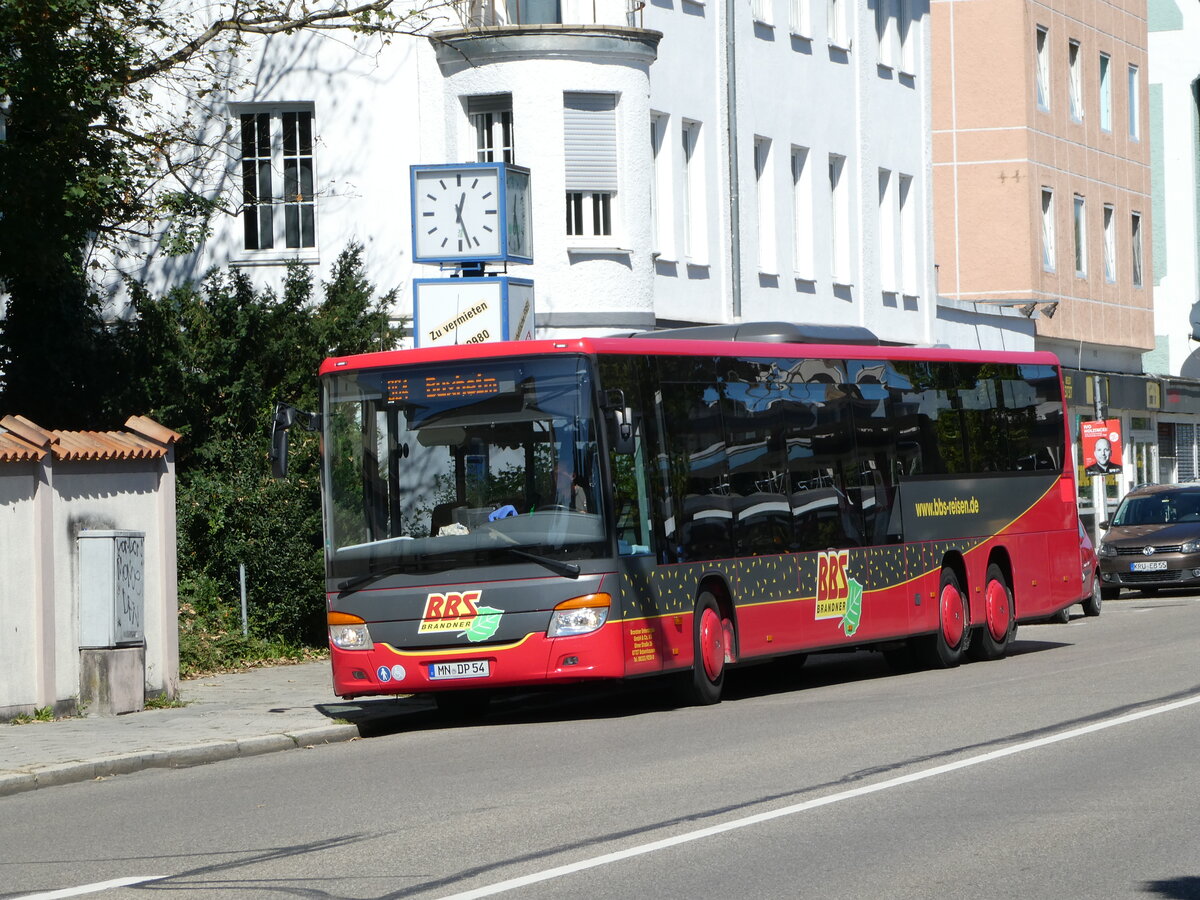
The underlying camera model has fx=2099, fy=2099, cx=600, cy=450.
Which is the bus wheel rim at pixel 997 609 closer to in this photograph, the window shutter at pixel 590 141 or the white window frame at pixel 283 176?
the window shutter at pixel 590 141

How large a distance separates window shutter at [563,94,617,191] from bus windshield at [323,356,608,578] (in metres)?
12.4

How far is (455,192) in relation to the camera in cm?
2138

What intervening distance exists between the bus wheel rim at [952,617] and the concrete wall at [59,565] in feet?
25.2

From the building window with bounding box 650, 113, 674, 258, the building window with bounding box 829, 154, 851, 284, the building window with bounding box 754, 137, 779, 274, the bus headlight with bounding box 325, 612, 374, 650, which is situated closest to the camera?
the bus headlight with bounding box 325, 612, 374, 650

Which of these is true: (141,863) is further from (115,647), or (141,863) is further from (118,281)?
(118,281)

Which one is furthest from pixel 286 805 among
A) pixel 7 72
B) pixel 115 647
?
pixel 7 72

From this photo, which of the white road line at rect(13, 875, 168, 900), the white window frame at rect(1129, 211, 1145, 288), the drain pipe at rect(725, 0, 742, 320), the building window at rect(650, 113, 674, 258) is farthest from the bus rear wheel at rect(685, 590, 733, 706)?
the white window frame at rect(1129, 211, 1145, 288)

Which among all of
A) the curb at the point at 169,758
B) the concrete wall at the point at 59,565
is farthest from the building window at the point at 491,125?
the curb at the point at 169,758

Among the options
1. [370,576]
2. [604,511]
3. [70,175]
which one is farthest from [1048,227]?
[370,576]

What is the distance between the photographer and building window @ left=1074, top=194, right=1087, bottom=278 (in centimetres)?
4822

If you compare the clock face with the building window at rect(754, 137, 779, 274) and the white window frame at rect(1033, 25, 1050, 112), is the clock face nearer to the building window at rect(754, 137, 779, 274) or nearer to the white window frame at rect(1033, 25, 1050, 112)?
the building window at rect(754, 137, 779, 274)

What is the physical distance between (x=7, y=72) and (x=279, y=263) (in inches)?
381

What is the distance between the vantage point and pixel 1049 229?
1841 inches

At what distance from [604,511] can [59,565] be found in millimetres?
4559
